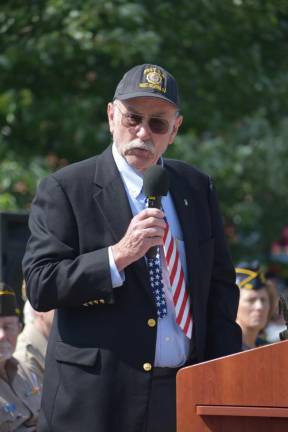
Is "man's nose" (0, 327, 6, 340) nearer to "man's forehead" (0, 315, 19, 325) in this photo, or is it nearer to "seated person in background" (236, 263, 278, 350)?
"man's forehead" (0, 315, 19, 325)

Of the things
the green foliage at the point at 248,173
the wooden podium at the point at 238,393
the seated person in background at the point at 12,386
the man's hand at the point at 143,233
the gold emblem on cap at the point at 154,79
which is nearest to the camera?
the wooden podium at the point at 238,393

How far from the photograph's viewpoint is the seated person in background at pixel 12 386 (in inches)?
241

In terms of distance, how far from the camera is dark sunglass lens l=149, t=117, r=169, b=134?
427 cm

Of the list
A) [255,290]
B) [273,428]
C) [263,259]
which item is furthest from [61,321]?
[263,259]

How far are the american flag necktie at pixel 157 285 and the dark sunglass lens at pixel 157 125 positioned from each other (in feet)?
1.64

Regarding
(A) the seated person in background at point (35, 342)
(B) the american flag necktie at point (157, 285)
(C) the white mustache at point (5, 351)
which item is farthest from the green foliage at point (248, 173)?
(B) the american flag necktie at point (157, 285)

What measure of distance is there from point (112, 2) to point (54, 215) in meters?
6.40

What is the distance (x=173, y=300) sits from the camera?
425cm

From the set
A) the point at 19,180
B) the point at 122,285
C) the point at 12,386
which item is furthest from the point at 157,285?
the point at 19,180

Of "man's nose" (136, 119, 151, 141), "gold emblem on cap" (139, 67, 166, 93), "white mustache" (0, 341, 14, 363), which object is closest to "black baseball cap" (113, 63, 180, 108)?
"gold emblem on cap" (139, 67, 166, 93)

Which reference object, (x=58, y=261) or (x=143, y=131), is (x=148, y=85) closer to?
(x=143, y=131)

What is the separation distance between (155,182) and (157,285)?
0.47 m

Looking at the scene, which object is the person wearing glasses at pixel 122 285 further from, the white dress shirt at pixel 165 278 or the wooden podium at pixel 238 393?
the wooden podium at pixel 238 393

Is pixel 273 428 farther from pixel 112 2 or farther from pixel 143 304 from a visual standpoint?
pixel 112 2
